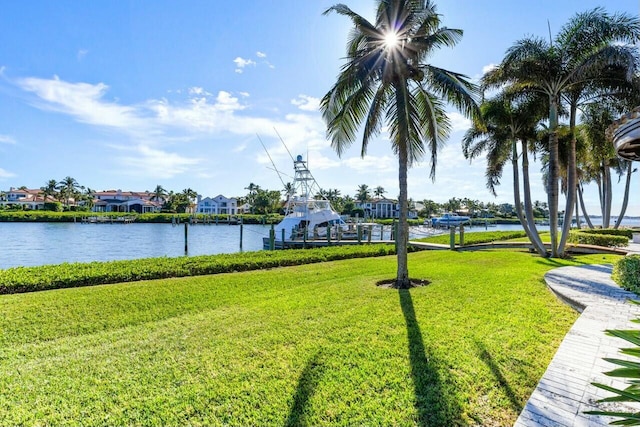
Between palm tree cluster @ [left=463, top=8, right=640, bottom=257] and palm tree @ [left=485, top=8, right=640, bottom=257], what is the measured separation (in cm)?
2

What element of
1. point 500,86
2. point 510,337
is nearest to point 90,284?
point 510,337

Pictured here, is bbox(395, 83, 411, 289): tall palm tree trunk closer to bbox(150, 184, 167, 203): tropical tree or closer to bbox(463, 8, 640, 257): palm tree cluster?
bbox(463, 8, 640, 257): palm tree cluster

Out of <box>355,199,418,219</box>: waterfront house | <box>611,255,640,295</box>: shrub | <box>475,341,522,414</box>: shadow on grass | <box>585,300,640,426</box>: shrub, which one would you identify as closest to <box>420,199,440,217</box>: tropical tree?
<box>355,199,418,219</box>: waterfront house

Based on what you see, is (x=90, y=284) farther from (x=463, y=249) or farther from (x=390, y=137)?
(x=463, y=249)

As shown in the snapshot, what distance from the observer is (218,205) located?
8844 centimetres

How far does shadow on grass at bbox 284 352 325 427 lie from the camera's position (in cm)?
306

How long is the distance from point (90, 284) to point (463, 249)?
15107 mm

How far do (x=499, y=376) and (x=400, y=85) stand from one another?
244 inches

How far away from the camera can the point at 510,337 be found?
4691mm

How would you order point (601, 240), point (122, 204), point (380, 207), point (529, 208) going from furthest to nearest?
point (380, 207)
point (122, 204)
point (601, 240)
point (529, 208)

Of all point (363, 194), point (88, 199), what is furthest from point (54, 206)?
point (363, 194)

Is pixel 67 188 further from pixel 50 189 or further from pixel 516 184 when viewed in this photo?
pixel 516 184

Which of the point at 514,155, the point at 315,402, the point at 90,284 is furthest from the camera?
the point at 514,155

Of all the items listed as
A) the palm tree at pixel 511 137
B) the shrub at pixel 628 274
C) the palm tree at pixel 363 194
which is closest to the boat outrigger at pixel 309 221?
the palm tree at pixel 511 137
